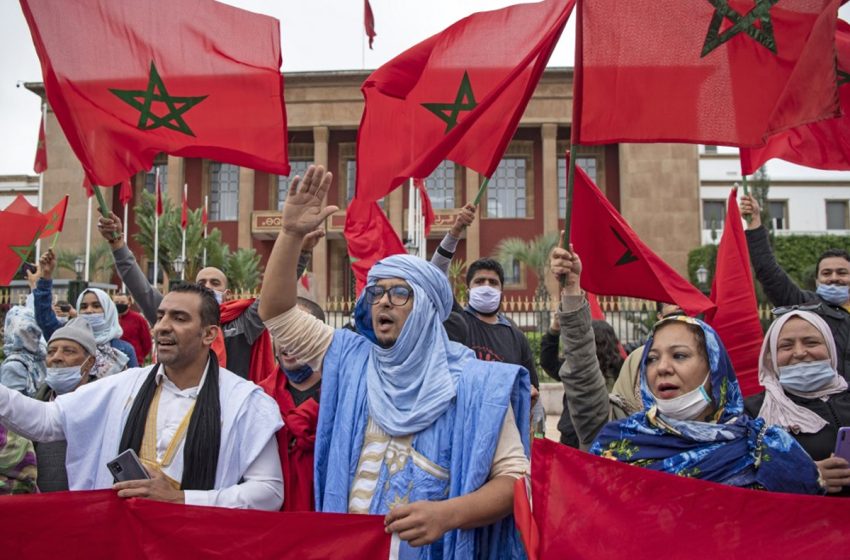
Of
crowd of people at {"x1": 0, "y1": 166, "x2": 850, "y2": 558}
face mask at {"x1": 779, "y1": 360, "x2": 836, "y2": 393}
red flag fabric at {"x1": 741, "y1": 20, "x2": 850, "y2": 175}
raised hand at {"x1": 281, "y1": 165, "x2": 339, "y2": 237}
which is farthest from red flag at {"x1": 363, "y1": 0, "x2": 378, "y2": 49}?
face mask at {"x1": 779, "y1": 360, "x2": 836, "y2": 393}

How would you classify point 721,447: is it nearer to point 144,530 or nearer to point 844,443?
point 844,443

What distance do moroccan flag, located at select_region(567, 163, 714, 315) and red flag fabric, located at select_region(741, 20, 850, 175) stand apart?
78cm

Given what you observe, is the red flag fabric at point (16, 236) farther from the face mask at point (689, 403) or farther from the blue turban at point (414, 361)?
the face mask at point (689, 403)

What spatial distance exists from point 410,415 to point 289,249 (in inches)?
28.0

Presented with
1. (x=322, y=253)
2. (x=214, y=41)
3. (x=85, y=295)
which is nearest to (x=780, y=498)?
(x=214, y=41)

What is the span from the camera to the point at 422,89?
4.46 metres

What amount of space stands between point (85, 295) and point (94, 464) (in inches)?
113

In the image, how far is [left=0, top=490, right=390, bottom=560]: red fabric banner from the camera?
2.29 m

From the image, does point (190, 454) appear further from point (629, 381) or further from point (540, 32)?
point (540, 32)

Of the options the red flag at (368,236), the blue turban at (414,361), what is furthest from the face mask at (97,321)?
the blue turban at (414,361)

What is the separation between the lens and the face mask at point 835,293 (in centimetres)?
421

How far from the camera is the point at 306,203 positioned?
252cm

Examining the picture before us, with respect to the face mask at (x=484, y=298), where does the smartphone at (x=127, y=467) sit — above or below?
below

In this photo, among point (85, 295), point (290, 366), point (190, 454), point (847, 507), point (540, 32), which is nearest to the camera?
point (847, 507)
